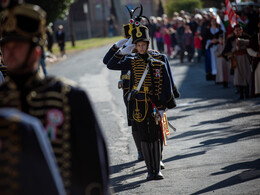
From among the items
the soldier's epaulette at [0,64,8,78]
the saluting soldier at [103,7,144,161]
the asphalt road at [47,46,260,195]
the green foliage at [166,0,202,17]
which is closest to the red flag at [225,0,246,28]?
the asphalt road at [47,46,260,195]

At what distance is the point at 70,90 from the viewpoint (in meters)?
3.80

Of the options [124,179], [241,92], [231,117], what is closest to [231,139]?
[231,117]

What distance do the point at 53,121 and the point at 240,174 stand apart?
4.79 metres

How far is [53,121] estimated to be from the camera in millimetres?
3719

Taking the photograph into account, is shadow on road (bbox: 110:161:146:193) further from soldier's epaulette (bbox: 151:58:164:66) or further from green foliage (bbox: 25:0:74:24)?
green foliage (bbox: 25:0:74:24)

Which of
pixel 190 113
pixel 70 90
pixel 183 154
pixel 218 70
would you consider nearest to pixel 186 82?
pixel 218 70

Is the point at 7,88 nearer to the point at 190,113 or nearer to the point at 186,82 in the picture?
the point at 190,113

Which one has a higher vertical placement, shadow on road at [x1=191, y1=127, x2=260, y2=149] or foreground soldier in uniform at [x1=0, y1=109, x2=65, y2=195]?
foreground soldier in uniform at [x1=0, y1=109, x2=65, y2=195]

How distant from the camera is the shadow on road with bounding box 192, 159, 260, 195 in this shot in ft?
24.9

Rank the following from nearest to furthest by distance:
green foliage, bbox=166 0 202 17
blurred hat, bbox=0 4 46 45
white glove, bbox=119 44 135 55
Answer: blurred hat, bbox=0 4 46 45
white glove, bbox=119 44 135 55
green foliage, bbox=166 0 202 17

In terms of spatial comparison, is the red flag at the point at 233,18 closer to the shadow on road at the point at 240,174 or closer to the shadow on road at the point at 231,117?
the shadow on road at the point at 231,117

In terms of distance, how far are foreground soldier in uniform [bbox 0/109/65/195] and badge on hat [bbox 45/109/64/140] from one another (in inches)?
11.2

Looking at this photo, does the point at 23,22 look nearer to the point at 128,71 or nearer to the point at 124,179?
the point at 124,179

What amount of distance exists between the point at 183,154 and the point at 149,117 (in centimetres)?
135
